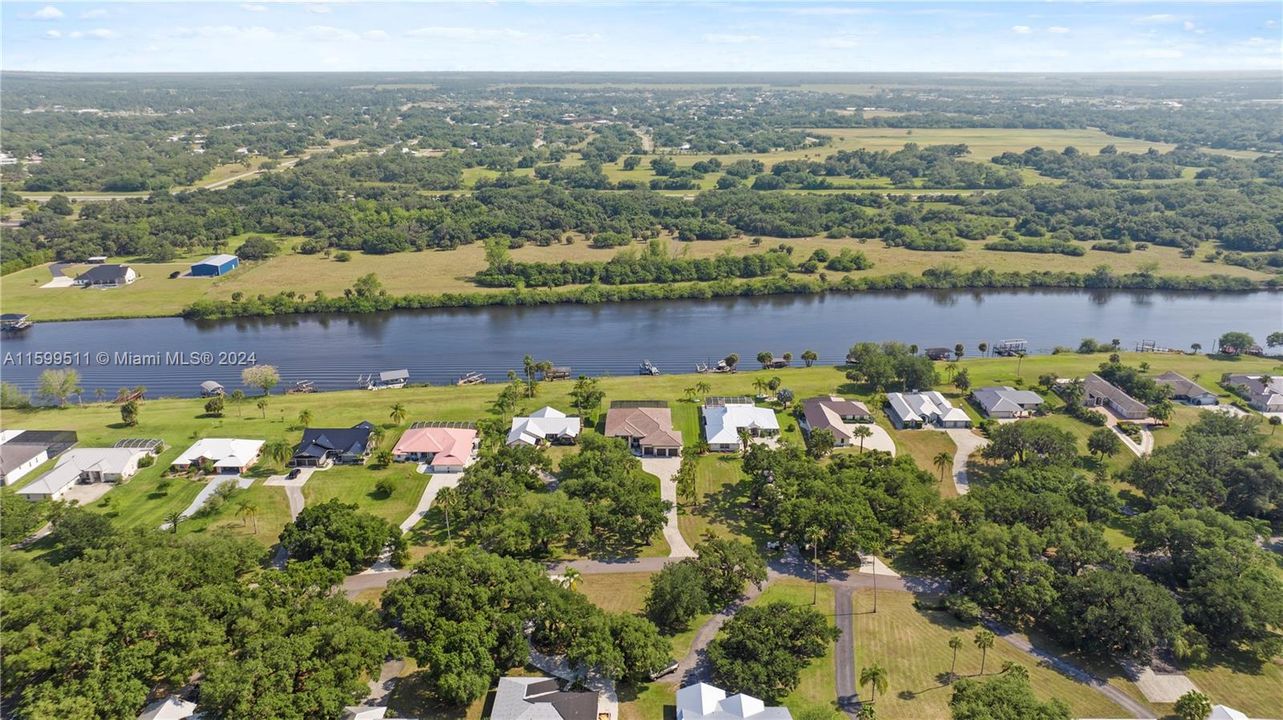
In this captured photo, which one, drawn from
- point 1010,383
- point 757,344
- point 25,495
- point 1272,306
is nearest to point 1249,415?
point 1010,383

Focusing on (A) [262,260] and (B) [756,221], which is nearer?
(A) [262,260]

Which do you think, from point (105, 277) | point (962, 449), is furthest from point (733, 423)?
point (105, 277)

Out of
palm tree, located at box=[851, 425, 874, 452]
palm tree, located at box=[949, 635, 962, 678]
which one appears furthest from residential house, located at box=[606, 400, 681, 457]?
palm tree, located at box=[949, 635, 962, 678]

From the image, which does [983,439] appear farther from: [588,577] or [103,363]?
[103,363]

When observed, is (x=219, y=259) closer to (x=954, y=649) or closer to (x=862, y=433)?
(x=862, y=433)

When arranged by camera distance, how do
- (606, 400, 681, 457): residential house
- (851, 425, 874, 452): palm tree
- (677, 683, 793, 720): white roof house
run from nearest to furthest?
(677, 683, 793, 720): white roof house, (851, 425, 874, 452): palm tree, (606, 400, 681, 457): residential house

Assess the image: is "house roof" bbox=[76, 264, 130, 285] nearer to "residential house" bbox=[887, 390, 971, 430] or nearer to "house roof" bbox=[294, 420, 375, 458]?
"house roof" bbox=[294, 420, 375, 458]
